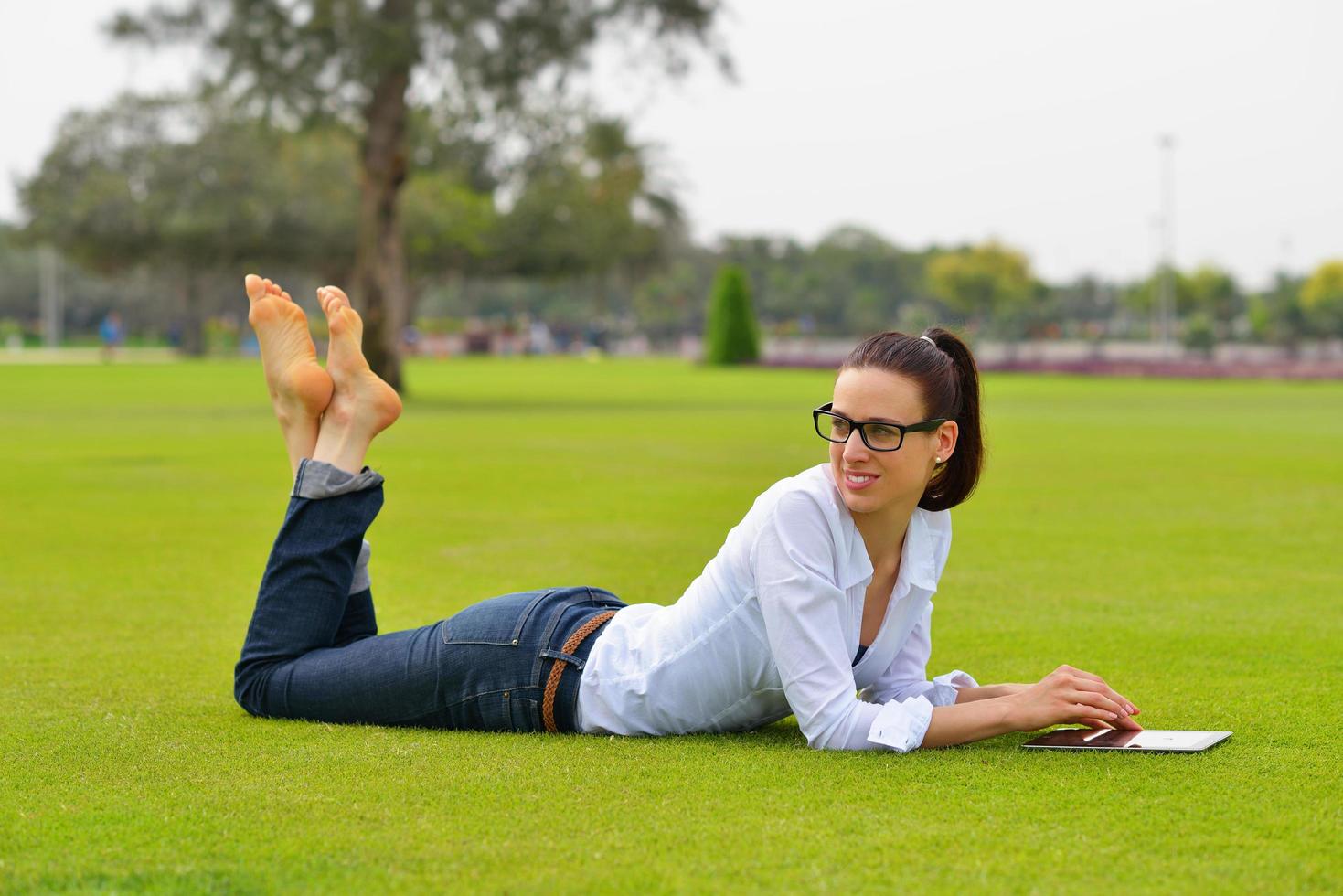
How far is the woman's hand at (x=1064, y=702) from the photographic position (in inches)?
136

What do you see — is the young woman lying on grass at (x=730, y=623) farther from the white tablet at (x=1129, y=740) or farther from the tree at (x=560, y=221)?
the tree at (x=560, y=221)

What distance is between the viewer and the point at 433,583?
22.4 ft

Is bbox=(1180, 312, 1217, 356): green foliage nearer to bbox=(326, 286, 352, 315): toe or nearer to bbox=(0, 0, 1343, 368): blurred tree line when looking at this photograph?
bbox=(0, 0, 1343, 368): blurred tree line

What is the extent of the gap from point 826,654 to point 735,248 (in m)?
101

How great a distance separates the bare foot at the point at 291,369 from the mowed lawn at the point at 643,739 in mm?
772

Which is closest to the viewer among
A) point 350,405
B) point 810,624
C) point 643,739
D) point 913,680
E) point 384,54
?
point 810,624

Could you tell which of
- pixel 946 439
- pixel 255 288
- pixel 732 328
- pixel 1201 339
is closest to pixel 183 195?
pixel 732 328

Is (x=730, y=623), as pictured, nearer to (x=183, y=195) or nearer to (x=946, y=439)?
(x=946, y=439)

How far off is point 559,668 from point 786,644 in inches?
24.1

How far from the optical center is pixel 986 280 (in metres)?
82.8

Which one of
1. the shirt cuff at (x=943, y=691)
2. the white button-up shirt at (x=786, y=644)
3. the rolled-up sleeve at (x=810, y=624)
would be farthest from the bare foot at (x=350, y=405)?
the shirt cuff at (x=943, y=691)

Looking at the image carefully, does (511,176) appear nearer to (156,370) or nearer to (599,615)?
(156,370)

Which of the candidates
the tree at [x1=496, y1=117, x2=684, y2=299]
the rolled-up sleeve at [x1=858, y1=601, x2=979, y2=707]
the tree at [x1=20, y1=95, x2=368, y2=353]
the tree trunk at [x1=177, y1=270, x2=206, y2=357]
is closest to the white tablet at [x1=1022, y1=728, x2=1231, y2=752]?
the rolled-up sleeve at [x1=858, y1=601, x2=979, y2=707]

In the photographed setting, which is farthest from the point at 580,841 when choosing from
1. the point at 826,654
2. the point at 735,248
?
the point at 735,248
